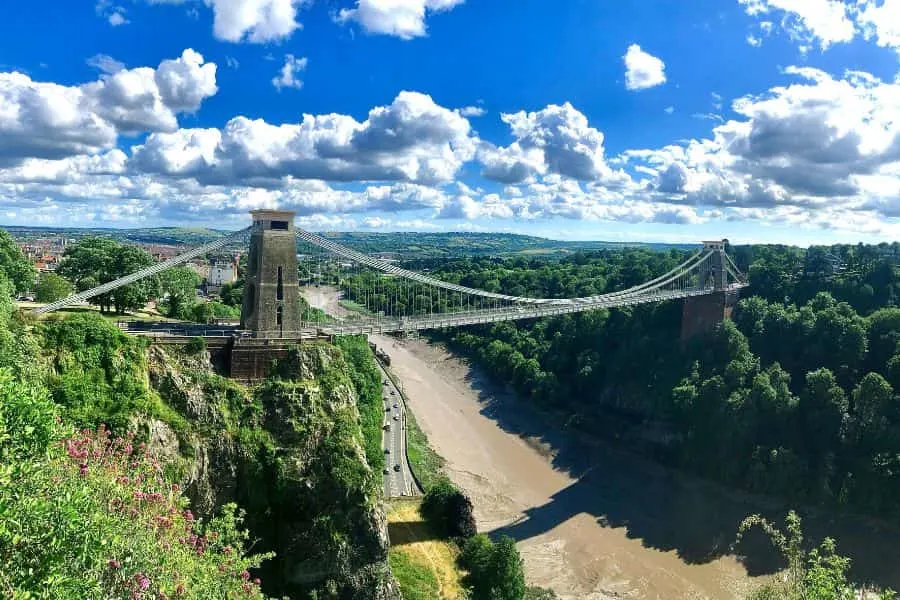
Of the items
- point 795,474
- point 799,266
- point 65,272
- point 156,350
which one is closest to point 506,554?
point 156,350

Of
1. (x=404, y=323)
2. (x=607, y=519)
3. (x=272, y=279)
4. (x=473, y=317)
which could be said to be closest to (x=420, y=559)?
(x=404, y=323)

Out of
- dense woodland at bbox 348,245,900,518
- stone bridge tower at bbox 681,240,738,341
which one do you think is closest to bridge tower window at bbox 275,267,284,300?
dense woodland at bbox 348,245,900,518

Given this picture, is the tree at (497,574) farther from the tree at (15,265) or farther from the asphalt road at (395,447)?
the tree at (15,265)

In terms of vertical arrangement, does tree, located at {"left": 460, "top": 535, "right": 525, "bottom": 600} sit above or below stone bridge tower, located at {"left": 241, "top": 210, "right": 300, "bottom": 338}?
below

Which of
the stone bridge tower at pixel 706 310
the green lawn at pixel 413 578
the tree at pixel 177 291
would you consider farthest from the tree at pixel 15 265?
the stone bridge tower at pixel 706 310

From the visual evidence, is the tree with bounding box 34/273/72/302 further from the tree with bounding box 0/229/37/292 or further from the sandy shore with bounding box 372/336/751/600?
the sandy shore with bounding box 372/336/751/600

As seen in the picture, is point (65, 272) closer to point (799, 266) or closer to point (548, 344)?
point (548, 344)

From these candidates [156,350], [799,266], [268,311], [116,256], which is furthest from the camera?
[799,266]
